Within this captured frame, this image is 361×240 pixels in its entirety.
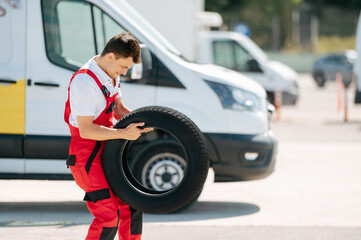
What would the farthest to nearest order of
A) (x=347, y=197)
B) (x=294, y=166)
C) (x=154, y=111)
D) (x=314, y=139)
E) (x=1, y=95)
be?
(x=314, y=139) → (x=294, y=166) → (x=347, y=197) → (x=1, y=95) → (x=154, y=111)

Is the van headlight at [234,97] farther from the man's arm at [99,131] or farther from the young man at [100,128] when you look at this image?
the man's arm at [99,131]

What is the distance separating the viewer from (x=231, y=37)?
1798 centimetres

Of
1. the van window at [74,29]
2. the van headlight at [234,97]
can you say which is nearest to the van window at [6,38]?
the van window at [74,29]

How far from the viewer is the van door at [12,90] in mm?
7242

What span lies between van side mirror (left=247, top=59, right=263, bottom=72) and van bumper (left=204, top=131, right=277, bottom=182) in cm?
1048

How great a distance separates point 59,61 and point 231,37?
11.0 m

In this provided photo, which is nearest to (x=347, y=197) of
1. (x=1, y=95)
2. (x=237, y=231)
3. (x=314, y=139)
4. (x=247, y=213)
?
(x=247, y=213)

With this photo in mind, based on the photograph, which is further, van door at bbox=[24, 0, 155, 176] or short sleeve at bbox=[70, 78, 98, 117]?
van door at bbox=[24, 0, 155, 176]

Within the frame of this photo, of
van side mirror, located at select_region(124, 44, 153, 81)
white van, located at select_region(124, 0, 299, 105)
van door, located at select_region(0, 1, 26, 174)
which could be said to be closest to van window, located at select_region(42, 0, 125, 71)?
van door, located at select_region(0, 1, 26, 174)

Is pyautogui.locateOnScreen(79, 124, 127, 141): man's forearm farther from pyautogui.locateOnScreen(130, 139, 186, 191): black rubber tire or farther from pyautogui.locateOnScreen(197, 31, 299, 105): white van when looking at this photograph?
pyautogui.locateOnScreen(197, 31, 299, 105): white van

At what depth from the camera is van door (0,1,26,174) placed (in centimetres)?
724

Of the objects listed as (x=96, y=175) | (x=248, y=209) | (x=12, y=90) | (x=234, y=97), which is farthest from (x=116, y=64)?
(x=248, y=209)

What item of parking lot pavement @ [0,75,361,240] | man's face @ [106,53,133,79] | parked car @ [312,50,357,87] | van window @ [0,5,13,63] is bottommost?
parked car @ [312,50,357,87]

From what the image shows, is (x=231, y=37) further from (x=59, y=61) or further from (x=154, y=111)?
(x=154, y=111)
